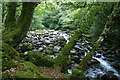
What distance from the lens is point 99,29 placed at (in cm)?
577

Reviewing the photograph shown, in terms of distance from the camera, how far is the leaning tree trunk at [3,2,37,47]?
4.33m

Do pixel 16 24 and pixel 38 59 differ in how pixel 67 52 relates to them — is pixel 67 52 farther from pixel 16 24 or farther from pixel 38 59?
pixel 16 24

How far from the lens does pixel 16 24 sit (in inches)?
185

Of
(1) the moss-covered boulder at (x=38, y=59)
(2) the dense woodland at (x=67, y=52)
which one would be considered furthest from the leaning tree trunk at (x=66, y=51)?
(1) the moss-covered boulder at (x=38, y=59)

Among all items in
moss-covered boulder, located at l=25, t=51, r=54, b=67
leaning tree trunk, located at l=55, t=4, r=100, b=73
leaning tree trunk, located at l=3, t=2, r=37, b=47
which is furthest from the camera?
leaning tree trunk, located at l=55, t=4, r=100, b=73

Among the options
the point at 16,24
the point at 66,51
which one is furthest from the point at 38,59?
the point at 16,24

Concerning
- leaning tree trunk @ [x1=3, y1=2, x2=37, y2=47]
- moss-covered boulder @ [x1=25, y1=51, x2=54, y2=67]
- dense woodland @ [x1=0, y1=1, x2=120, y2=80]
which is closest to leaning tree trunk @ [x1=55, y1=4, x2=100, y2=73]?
dense woodland @ [x1=0, y1=1, x2=120, y2=80]

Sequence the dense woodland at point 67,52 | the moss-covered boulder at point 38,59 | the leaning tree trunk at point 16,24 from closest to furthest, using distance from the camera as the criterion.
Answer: the dense woodland at point 67,52 → the leaning tree trunk at point 16,24 → the moss-covered boulder at point 38,59

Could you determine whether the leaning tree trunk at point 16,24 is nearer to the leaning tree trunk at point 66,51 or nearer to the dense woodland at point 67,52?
the dense woodland at point 67,52

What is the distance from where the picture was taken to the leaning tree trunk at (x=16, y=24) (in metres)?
4.33

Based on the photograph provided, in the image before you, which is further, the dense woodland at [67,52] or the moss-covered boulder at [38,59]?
the moss-covered boulder at [38,59]

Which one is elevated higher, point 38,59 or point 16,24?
point 16,24

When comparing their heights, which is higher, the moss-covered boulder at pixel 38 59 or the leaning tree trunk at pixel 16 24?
the leaning tree trunk at pixel 16 24

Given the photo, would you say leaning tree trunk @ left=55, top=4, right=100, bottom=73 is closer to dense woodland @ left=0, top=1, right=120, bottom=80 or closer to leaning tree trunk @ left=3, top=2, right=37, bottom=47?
dense woodland @ left=0, top=1, right=120, bottom=80
